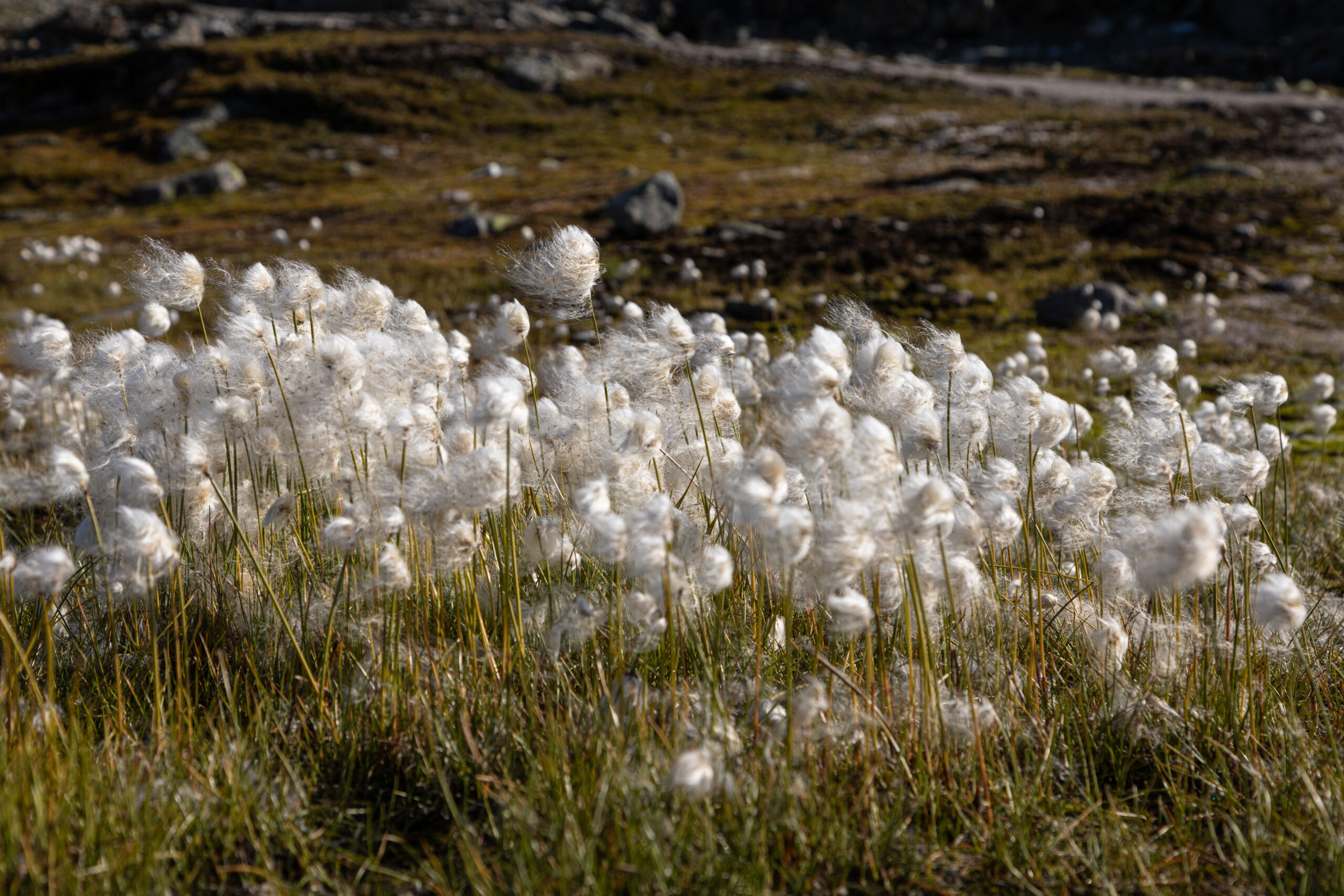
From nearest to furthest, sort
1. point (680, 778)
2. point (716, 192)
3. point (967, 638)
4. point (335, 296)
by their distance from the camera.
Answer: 1. point (680, 778)
2. point (967, 638)
3. point (335, 296)
4. point (716, 192)

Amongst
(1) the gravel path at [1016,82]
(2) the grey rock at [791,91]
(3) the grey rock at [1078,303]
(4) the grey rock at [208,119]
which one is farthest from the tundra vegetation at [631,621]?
(2) the grey rock at [791,91]

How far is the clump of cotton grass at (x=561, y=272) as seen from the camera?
2838 mm

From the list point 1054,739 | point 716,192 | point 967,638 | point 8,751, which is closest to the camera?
point 8,751

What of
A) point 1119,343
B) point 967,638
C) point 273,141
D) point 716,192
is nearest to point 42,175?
point 273,141

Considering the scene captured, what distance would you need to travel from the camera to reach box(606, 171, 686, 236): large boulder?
1934 centimetres

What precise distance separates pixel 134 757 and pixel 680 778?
154 cm

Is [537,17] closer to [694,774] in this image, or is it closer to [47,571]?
[47,571]

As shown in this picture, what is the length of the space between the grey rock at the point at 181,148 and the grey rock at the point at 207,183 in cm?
769

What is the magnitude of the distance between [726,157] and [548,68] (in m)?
24.6

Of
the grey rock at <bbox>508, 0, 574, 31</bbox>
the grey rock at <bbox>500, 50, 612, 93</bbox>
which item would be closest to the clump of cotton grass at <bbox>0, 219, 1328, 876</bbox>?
the grey rock at <bbox>500, 50, 612, 93</bbox>

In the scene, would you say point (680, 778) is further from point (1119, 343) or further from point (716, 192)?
point (716, 192)

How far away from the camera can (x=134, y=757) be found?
234cm

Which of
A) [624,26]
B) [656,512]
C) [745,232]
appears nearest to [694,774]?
[656,512]

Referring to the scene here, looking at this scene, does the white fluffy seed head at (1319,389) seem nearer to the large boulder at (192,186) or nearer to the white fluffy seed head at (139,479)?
the white fluffy seed head at (139,479)
